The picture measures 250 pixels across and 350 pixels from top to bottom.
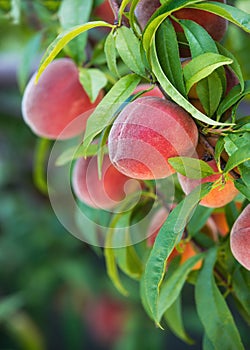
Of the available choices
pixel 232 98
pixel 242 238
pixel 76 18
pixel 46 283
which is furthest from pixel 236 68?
pixel 46 283

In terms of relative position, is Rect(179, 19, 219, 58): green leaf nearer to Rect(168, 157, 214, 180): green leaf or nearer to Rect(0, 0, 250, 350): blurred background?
Rect(168, 157, 214, 180): green leaf

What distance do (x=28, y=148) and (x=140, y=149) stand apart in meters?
1.34

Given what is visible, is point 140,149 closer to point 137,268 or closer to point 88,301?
point 137,268

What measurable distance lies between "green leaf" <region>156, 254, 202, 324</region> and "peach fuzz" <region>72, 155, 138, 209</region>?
0.11 meters

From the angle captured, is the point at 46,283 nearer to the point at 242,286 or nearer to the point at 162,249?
the point at 242,286

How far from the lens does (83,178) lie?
0.67 metres

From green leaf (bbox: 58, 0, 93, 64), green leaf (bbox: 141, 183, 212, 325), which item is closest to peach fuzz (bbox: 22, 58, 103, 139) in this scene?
green leaf (bbox: 58, 0, 93, 64)

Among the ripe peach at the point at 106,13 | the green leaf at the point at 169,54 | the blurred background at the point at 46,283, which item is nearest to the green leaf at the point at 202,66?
the green leaf at the point at 169,54

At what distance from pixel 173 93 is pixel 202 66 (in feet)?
0.11

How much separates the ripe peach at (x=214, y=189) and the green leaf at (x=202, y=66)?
0.23 feet

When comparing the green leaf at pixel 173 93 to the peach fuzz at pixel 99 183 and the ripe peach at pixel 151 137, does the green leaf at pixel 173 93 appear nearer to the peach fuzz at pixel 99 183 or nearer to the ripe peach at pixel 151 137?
the ripe peach at pixel 151 137

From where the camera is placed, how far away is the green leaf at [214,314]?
562 mm

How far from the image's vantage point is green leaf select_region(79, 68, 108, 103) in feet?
2.05

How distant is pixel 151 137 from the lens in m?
0.49
